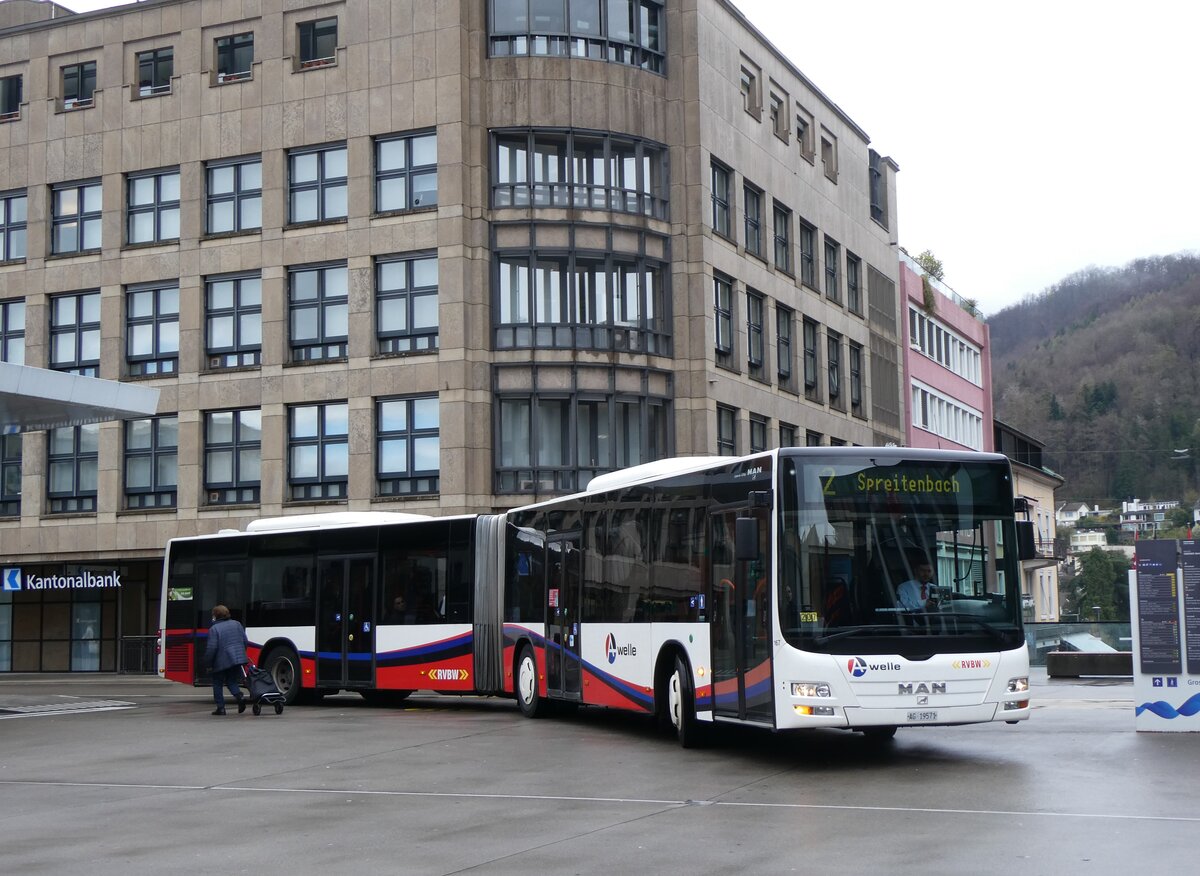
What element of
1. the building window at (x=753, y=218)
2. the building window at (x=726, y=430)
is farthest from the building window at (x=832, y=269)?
the building window at (x=726, y=430)

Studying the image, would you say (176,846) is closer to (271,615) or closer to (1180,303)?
(271,615)

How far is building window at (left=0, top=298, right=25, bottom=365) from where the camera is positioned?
4425cm

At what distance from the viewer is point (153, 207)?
4294cm

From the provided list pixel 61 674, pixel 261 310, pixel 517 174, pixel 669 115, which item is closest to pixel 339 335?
pixel 261 310

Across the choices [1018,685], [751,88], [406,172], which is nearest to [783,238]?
[751,88]

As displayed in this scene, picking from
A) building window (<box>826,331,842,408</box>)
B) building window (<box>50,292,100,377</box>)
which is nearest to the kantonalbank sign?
building window (<box>50,292,100,377</box>)

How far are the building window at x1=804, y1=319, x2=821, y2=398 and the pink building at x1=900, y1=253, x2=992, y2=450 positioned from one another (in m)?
10.5

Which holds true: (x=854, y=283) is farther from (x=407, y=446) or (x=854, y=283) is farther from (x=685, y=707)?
(x=685, y=707)

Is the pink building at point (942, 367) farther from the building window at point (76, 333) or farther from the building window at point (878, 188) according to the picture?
the building window at point (76, 333)

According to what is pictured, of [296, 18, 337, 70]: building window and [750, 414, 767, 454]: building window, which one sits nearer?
[296, 18, 337, 70]: building window

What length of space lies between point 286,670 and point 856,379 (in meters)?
31.9

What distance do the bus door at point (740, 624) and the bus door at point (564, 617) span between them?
13.4ft

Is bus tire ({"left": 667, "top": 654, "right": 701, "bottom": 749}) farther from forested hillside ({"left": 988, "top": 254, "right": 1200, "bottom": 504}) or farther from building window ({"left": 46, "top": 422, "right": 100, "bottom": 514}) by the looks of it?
forested hillside ({"left": 988, "top": 254, "right": 1200, "bottom": 504})

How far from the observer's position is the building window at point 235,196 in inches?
1640
